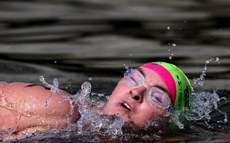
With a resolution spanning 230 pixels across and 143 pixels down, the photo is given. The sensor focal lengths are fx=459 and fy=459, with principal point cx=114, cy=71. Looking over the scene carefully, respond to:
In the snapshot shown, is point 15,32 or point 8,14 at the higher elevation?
point 8,14

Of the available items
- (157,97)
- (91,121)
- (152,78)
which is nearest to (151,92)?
(157,97)

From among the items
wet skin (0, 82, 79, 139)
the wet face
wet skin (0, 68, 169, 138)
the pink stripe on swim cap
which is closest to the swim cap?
the pink stripe on swim cap

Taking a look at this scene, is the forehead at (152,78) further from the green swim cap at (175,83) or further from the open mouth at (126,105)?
the open mouth at (126,105)

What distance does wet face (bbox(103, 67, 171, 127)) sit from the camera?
3715 mm

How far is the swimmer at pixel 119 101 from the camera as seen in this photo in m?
3.48

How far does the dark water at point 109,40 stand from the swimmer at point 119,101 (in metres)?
0.37

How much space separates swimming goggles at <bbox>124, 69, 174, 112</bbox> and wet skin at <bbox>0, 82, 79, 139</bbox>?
63 centimetres

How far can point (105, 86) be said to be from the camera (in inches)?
218

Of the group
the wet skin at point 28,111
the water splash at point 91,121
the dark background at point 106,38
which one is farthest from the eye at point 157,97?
the dark background at point 106,38

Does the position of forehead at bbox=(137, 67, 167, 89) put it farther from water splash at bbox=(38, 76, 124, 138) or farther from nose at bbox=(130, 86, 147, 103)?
water splash at bbox=(38, 76, 124, 138)

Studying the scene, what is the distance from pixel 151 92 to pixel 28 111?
1.00 meters

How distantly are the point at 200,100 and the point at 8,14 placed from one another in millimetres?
4739

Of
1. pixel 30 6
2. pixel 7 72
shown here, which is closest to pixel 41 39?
pixel 7 72

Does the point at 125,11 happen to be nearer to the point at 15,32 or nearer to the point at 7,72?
the point at 15,32
